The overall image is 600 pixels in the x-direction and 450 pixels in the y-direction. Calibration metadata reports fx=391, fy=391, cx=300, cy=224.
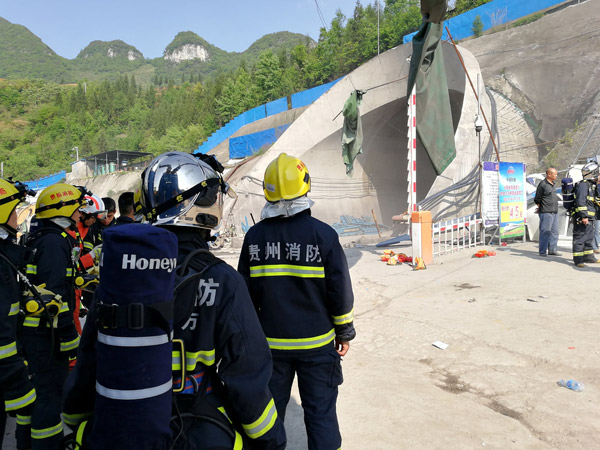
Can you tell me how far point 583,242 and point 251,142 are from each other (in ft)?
109

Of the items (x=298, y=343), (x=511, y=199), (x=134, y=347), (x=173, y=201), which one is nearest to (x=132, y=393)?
(x=134, y=347)

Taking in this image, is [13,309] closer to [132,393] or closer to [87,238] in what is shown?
[132,393]

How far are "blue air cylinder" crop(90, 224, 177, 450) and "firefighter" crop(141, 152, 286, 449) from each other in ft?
0.57

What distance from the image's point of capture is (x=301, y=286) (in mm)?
2408

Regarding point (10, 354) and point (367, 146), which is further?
point (367, 146)

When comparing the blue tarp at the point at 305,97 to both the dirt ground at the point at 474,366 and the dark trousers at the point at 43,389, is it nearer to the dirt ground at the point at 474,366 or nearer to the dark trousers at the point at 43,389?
the dirt ground at the point at 474,366

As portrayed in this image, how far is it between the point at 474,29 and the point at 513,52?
7918 mm

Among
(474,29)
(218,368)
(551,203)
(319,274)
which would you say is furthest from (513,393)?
(474,29)

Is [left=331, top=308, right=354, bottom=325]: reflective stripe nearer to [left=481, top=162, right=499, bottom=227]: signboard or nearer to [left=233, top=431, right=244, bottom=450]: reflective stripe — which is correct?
[left=233, top=431, right=244, bottom=450]: reflective stripe

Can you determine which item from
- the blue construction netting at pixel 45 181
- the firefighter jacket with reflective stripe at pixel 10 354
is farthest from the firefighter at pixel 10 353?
the blue construction netting at pixel 45 181

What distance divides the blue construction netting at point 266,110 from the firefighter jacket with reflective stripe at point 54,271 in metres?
36.9

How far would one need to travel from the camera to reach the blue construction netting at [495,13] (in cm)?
3597

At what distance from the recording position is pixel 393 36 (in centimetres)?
5272

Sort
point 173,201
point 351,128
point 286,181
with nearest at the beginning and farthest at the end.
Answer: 1. point 173,201
2. point 286,181
3. point 351,128
